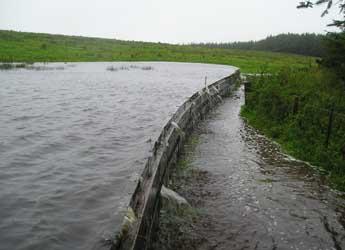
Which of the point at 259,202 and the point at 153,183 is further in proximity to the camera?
the point at 259,202

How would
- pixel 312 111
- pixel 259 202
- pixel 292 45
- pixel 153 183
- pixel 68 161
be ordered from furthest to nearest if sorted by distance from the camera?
1. pixel 292 45
2. pixel 312 111
3. pixel 68 161
4. pixel 259 202
5. pixel 153 183

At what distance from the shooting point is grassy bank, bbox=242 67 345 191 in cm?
1183

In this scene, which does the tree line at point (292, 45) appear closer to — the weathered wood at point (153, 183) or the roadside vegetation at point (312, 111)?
the roadside vegetation at point (312, 111)

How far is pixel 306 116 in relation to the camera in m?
14.3

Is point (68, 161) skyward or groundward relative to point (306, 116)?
groundward

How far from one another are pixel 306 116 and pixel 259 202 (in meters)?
6.67

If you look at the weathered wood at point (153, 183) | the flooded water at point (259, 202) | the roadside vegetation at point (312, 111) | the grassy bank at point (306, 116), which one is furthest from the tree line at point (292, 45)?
the flooded water at point (259, 202)

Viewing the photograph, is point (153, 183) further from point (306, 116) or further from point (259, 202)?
point (306, 116)

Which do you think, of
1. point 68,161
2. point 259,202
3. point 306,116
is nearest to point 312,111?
point 306,116

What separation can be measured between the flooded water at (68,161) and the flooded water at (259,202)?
190 cm

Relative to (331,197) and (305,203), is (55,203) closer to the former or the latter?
(305,203)

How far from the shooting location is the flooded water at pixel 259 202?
720 centimetres

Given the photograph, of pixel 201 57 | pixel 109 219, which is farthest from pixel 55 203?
pixel 201 57

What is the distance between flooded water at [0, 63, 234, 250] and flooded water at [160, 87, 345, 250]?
1904 millimetres
